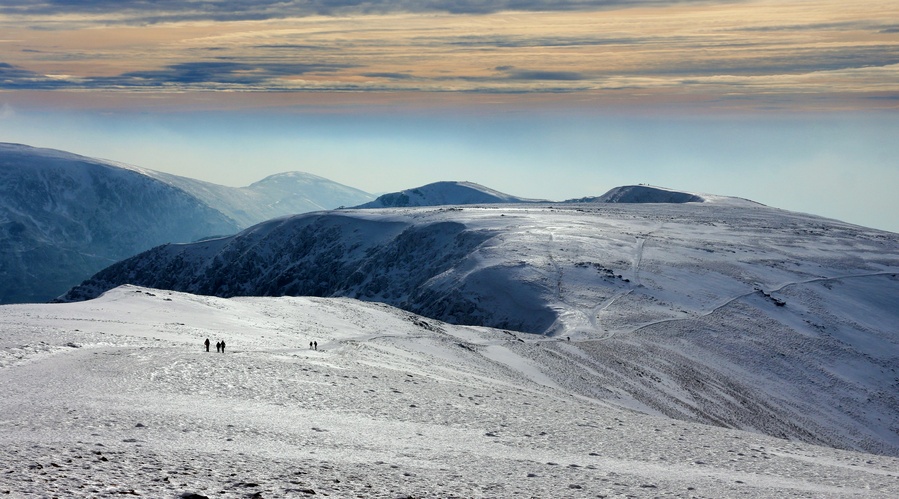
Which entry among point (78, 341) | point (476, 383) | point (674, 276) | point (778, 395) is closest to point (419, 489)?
point (476, 383)

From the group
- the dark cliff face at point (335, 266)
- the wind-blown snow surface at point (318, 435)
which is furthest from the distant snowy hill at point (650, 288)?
the wind-blown snow surface at point (318, 435)

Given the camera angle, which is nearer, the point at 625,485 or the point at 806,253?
the point at 625,485

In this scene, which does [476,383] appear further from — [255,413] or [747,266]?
[747,266]

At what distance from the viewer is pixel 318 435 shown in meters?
22.6

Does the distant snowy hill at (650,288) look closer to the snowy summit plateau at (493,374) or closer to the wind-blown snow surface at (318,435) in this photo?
the snowy summit plateau at (493,374)

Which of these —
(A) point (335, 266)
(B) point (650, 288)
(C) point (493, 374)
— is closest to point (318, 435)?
(C) point (493, 374)

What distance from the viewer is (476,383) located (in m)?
39.6

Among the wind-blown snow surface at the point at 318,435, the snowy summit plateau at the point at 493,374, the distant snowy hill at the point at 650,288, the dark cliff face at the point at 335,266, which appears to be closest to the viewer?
the wind-blown snow surface at the point at 318,435

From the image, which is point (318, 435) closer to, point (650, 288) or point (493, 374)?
point (493, 374)

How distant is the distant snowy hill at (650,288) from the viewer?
199 ft

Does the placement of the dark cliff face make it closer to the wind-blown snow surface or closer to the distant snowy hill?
the distant snowy hill

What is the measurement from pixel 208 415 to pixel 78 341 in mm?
16706

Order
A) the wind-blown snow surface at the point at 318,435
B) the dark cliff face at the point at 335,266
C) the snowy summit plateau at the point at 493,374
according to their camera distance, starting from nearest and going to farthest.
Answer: the wind-blown snow surface at the point at 318,435 < the snowy summit plateau at the point at 493,374 < the dark cliff face at the point at 335,266

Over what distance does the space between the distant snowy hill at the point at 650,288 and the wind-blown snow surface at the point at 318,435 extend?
19.2 m
